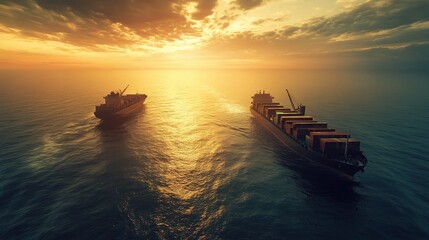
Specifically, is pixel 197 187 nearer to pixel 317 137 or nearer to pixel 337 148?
pixel 317 137

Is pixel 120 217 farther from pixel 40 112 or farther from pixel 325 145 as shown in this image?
pixel 40 112

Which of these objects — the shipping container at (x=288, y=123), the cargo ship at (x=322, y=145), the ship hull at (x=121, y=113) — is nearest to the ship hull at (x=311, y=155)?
the cargo ship at (x=322, y=145)

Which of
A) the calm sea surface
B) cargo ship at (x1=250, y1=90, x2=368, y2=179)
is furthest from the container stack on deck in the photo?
the calm sea surface

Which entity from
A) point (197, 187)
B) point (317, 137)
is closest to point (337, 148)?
point (317, 137)

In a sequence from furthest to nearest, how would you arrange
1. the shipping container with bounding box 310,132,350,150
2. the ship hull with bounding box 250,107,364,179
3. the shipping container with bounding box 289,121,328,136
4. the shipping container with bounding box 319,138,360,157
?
the shipping container with bounding box 289,121,328,136
the shipping container with bounding box 310,132,350,150
the shipping container with bounding box 319,138,360,157
the ship hull with bounding box 250,107,364,179

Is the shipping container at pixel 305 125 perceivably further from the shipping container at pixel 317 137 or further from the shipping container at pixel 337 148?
the shipping container at pixel 337 148

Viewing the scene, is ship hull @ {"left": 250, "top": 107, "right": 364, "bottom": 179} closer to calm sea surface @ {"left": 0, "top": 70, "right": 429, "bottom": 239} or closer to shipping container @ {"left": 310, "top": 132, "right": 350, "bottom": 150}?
shipping container @ {"left": 310, "top": 132, "right": 350, "bottom": 150}
